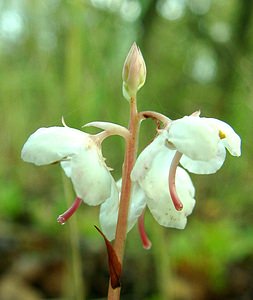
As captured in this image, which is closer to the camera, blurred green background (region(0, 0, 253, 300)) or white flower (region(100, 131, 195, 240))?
white flower (region(100, 131, 195, 240))

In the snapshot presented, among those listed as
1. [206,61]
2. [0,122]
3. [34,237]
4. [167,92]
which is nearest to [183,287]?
[34,237]

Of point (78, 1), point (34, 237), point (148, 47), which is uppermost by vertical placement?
point (78, 1)

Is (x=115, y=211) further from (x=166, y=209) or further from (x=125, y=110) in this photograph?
(x=125, y=110)

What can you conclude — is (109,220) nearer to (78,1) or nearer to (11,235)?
(78,1)

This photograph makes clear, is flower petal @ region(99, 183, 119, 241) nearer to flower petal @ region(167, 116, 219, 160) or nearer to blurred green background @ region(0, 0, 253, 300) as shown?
flower petal @ region(167, 116, 219, 160)

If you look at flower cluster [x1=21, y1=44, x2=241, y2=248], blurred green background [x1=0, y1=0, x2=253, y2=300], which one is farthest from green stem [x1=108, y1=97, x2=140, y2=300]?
blurred green background [x1=0, y1=0, x2=253, y2=300]

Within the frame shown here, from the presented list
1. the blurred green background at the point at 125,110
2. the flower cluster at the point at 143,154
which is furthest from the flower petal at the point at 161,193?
the blurred green background at the point at 125,110

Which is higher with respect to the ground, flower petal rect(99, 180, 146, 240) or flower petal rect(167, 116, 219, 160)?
flower petal rect(167, 116, 219, 160)
